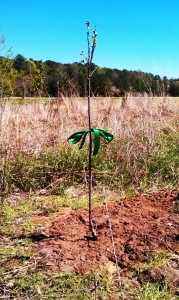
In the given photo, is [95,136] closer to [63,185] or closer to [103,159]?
[63,185]

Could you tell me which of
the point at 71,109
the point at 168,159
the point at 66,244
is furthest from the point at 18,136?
the point at 71,109

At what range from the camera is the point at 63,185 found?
136 inches

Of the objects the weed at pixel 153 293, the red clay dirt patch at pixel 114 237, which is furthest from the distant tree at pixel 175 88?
the weed at pixel 153 293

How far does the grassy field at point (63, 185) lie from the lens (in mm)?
1792

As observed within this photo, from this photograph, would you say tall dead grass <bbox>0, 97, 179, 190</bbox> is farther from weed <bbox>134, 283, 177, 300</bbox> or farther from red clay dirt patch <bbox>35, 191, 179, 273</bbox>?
weed <bbox>134, 283, 177, 300</bbox>

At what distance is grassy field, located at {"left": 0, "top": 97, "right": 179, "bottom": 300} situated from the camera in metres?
1.79

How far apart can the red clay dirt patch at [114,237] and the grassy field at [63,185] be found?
0.26 feet

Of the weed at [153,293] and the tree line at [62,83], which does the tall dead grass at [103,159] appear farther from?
the weed at [153,293]

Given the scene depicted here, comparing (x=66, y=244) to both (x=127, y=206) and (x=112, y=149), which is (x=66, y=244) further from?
(x=112, y=149)

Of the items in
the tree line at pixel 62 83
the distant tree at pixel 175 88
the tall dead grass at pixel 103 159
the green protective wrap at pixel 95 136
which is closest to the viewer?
the green protective wrap at pixel 95 136

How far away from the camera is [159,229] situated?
2.27 metres

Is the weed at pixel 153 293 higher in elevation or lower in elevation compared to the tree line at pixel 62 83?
lower

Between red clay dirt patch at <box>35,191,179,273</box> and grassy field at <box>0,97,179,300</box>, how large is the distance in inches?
3.1

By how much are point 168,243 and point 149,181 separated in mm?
1329
